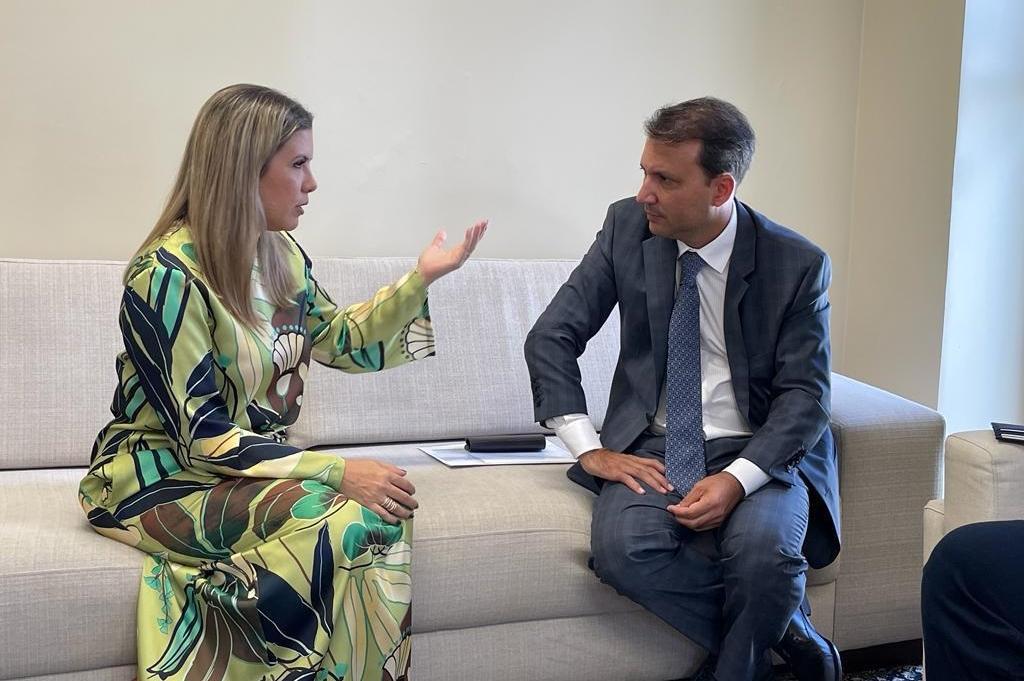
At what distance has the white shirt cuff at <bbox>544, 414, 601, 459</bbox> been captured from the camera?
2.27 metres

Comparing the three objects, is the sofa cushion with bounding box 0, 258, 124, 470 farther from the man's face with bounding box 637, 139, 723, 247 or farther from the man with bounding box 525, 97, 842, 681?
the man's face with bounding box 637, 139, 723, 247

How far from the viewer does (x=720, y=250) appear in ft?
7.45

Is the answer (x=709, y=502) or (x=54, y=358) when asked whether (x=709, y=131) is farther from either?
(x=54, y=358)

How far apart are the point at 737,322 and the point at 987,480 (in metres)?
0.55

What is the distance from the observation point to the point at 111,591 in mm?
1816

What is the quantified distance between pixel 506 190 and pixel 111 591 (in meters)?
1.65

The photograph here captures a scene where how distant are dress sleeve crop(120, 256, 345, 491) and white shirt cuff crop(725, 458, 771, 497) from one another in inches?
31.1

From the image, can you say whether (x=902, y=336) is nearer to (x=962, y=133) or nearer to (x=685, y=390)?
(x=962, y=133)

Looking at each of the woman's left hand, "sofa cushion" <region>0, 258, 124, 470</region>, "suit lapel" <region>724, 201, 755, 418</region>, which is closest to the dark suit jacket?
"suit lapel" <region>724, 201, 755, 418</region>

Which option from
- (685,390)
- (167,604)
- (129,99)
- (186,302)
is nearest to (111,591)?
(167,604)

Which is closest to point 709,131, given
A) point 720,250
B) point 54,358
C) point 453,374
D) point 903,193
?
point 720,250

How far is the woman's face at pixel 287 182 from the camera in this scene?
6.58 feet

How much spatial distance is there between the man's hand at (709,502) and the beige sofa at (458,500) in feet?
0.65

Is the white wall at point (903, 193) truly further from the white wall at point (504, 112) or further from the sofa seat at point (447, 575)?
the sofa seat at point (447, 575)
